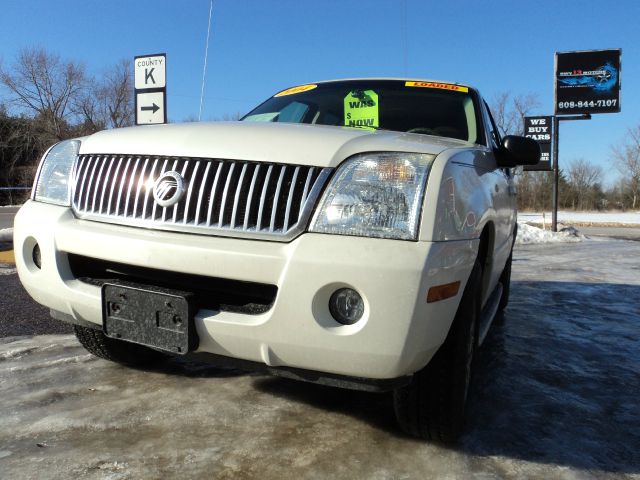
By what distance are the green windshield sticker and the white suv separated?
1.05 meters

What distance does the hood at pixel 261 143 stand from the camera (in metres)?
1.87

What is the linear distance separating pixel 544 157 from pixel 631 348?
47.4ft

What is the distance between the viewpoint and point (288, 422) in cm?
229

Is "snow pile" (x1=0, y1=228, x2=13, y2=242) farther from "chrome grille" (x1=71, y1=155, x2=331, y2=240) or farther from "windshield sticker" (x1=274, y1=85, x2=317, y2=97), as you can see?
"chrome grille" (x1=71, y1=155, x2=331, y2=240)

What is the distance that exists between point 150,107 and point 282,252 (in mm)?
5500

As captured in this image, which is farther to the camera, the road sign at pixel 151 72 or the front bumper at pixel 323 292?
the road sign at pixel 151 72

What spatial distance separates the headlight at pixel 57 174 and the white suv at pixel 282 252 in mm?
24

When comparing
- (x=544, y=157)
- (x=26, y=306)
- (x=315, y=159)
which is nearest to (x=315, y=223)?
(x=315, y=159)

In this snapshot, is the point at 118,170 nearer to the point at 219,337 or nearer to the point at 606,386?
the point at 219,337

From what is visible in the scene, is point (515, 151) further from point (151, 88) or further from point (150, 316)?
point (151, 88)

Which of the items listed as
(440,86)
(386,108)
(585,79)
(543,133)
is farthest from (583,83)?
(386,108)

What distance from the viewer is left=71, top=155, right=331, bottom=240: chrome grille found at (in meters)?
1.83

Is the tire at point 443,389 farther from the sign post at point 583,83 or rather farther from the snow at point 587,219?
the snow at point 587,219

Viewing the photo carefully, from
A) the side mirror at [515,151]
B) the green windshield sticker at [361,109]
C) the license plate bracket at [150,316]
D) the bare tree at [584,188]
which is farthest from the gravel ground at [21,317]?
the bare tree at [584,188]
